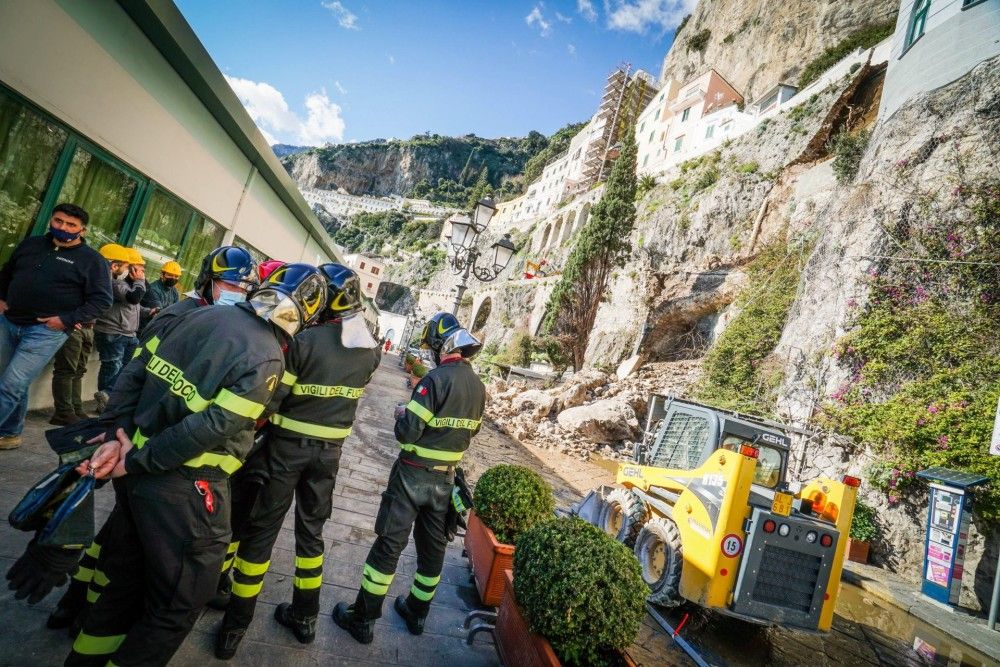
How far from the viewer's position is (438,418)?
313cm

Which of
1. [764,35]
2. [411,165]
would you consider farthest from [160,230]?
[411,165]

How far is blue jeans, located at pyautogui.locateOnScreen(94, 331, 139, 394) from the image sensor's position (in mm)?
5184

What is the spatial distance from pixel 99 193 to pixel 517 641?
5.87 meters

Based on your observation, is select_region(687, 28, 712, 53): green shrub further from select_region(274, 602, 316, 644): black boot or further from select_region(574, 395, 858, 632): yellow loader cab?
select_region(274, 602, 316, 644): black boot

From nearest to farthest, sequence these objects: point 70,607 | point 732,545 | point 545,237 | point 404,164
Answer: point 70,607, point 732,545, point 545,237, point 404,164

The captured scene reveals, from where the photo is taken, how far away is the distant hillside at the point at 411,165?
10800cm

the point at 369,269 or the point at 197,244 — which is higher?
the point at 369,269

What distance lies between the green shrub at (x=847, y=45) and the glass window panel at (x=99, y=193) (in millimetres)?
37199

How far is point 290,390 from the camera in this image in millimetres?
2652

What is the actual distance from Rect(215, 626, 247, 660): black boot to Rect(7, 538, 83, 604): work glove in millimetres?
862

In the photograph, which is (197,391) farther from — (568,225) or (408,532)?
(568,225)

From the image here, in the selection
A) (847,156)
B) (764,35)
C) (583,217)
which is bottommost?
(847,156)

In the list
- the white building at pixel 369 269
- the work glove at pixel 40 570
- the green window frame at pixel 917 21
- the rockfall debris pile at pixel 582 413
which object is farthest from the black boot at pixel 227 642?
the white building at pixel 369 269

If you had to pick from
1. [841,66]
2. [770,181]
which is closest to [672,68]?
[841,66]
